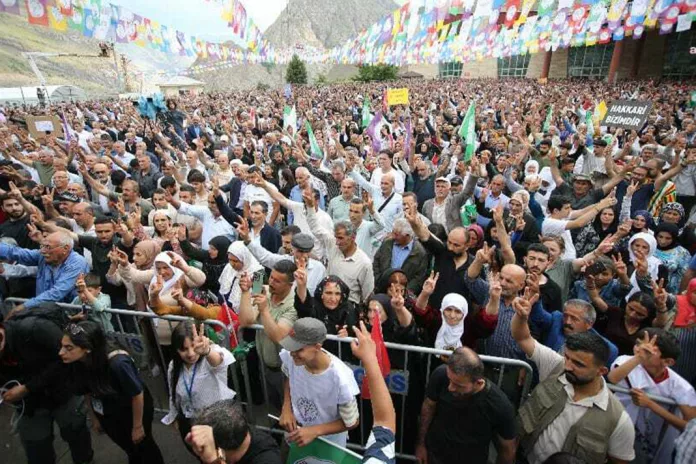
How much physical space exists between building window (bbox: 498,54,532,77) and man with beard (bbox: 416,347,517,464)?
5276 centimetres

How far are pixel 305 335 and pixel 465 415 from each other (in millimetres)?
1089

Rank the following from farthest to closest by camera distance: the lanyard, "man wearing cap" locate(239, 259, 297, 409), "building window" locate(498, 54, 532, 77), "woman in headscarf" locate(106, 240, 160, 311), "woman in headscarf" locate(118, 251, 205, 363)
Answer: "building window" locate(498, 54, 532, 77) < "woman in headscarf" locate(106, 240, 160, 311) < "woman in headscarf" locate(118, 251, 205, 363) < "man wearing cap" locate(239, 259, 297, 409) < the lanyard

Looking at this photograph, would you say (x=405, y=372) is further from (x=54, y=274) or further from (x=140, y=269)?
(x=54, y=274)

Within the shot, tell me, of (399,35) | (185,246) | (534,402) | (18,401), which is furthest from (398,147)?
(399,35)

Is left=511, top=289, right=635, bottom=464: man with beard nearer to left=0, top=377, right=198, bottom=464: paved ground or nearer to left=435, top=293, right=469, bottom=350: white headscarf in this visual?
left=435, top=293, right=469, bottom=350: white headscarf

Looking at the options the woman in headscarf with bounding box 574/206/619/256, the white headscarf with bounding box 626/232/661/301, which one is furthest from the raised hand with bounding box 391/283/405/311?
the woman in headscarf with bounding box 574/206/619/256

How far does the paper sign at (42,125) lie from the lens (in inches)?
428

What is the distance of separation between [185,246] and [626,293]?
4.26 m

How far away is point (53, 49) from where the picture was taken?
11688cm

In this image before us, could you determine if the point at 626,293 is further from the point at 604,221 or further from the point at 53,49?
the point at 53,49

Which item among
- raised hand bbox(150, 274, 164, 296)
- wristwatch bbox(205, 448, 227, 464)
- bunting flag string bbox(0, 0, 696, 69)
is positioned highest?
bunting flag string bbox(0, 0, 696, 69)

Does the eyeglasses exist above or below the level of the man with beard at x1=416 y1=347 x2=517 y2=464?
above

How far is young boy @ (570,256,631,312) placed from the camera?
343cm

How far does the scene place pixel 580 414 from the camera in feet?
7.59
